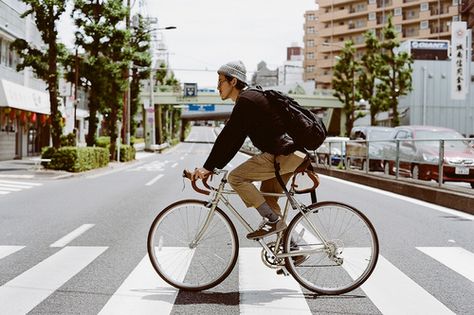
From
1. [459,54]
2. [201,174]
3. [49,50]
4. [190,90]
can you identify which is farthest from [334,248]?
[190,90]

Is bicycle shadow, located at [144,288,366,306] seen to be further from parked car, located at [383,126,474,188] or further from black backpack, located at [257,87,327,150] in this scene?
parked car, located at [383,126,474,188]

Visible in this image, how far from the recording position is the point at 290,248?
4.24 m

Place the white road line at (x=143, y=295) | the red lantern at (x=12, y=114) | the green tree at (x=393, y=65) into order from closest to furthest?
1. the white road line at (x=143, y=295)
2. the red lantern at (x=12, y=114)
3. the green tree at (x=393, y=65)

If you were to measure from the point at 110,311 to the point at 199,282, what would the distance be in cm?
79

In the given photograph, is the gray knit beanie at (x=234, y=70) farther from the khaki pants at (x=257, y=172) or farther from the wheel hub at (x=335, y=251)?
the wheel hub at (x=335, y=251)

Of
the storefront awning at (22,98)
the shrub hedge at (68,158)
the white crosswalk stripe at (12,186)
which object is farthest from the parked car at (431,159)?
the storefront awning at (22,98)

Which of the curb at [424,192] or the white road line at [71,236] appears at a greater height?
the curb at [424,192]

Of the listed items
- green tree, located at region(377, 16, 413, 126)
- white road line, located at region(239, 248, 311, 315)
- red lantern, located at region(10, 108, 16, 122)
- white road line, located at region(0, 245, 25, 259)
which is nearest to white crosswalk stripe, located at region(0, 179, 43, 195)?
white road line, located at region(0, 245, 25, 259)

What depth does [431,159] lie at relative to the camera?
37.8ft

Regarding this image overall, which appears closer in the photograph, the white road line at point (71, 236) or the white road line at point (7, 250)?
the white road line at point (7, 250)

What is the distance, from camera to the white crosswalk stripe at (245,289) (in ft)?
12.7

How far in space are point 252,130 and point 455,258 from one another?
111 inches

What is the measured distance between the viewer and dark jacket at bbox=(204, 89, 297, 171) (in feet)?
13.2

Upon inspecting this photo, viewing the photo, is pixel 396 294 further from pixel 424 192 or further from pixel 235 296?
pixel 424 192
